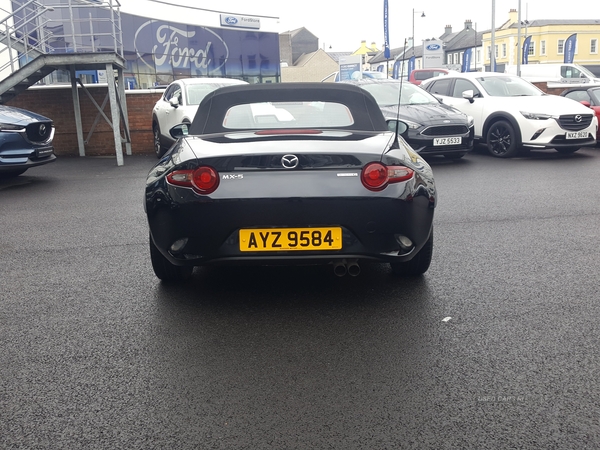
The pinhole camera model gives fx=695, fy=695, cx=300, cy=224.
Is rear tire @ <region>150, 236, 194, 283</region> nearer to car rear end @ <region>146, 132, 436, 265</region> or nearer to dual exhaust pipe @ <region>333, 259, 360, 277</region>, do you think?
car rear end @ <region>146, 132, 436, 265</region>

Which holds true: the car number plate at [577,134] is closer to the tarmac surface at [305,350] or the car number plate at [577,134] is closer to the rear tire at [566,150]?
the rear tire at [566,150]

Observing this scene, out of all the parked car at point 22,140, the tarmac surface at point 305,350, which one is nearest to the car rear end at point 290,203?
the tarmac surface at point 305,350

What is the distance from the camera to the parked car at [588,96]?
14.8 meters

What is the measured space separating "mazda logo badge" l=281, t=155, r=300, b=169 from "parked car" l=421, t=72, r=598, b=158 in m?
9.88

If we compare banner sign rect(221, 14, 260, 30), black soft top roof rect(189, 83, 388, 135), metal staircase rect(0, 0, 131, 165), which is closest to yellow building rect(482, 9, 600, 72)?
banner sign rect(221, 14, 260, 30)

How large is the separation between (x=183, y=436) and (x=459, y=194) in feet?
22.5

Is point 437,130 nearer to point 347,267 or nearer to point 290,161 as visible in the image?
point 347,267

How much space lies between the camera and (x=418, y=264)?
4797 mm

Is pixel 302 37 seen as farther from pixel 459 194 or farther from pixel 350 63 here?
pixel 459 194

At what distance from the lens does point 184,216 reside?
4066 millimetres

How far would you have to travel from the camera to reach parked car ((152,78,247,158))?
1359cm

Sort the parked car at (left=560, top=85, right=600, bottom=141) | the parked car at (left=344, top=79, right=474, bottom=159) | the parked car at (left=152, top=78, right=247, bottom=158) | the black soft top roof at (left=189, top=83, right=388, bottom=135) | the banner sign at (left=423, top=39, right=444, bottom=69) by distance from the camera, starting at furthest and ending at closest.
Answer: the banner sign at (left=423, top=39, right=444, bottom=69), the parked car at (left=560, top=85, right=600, bottom=141), the parked car at (left=152, top=78, right=247, bottom=158), the parked car at (left=344, top=79, right=474, bottom=159), the black soft top roof at (left=189, top=83, right=388, bottom=135)

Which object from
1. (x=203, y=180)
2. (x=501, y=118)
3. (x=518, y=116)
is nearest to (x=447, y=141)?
(x=518, y=116)

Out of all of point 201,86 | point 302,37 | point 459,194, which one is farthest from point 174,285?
point 302,37
